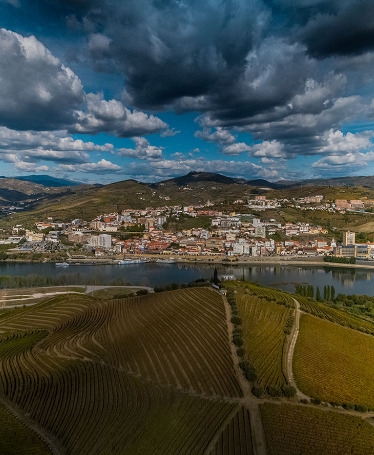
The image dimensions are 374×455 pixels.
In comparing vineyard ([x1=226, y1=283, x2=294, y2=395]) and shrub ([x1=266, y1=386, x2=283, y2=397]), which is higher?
vineyard ([x1=226, y1=283, x2=294, y2=395])

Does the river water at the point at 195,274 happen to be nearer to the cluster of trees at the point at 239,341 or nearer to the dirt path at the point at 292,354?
the cluster of trees at the point at 239,341

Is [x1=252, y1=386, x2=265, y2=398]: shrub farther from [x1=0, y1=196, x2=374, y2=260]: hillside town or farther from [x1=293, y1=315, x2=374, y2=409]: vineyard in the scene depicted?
[x1=0, y1=196, x2=374, y2=260]: hillside town

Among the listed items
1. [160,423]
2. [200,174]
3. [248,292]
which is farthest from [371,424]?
[200,174]

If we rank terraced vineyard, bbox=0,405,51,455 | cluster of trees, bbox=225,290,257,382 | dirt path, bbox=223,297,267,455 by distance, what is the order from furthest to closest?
1. cluster of trees, bbox=225,290,257,382
2. terraced vineyard, bbox=0,405,51,455
3. dirt path, bbox=223,297,267,455

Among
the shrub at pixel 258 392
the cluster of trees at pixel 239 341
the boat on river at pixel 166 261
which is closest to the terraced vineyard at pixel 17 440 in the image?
the shrub at pixel 258 392

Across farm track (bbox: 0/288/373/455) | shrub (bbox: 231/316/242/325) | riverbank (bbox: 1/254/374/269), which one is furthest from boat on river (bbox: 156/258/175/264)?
shrub (bbox: 231/316/242/325)

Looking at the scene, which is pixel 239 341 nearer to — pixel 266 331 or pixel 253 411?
pixel 266 331

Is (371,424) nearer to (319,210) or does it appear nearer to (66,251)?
(66,251)
